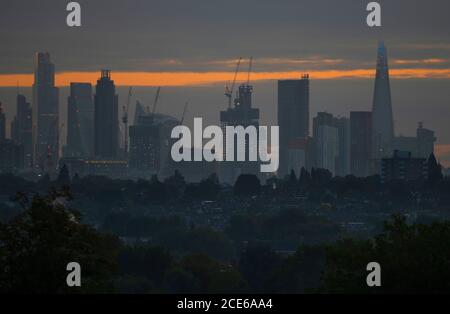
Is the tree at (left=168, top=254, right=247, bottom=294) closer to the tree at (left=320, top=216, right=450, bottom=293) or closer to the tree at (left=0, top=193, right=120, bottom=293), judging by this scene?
the tree at (left=320, top=216, right=450, bottom=293)

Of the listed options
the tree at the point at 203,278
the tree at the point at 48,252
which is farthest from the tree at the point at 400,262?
the tree at the point at 203,278

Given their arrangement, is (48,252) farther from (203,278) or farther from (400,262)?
(203,278)

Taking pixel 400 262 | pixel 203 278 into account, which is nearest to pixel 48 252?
pixel 400 262

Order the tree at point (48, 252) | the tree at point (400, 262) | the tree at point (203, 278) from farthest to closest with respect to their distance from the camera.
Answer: the tree at point (203, 278) → the tree at point (400, 262) → the tree at point (48, 252)

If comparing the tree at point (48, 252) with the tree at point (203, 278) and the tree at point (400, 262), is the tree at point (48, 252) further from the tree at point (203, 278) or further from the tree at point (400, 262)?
the tree at point (203, 278)

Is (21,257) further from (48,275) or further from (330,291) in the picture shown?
(330,291)

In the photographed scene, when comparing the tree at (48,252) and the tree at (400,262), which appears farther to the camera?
the tree at (400,262)

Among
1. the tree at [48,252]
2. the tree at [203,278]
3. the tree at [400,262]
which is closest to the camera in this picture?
the tree at [48,252]

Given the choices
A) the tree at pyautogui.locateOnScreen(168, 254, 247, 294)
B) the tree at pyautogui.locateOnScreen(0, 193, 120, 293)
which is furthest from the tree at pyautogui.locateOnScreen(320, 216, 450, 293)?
the tree at pyautogui.locateOnScreen(168, 254, 247, 294)
